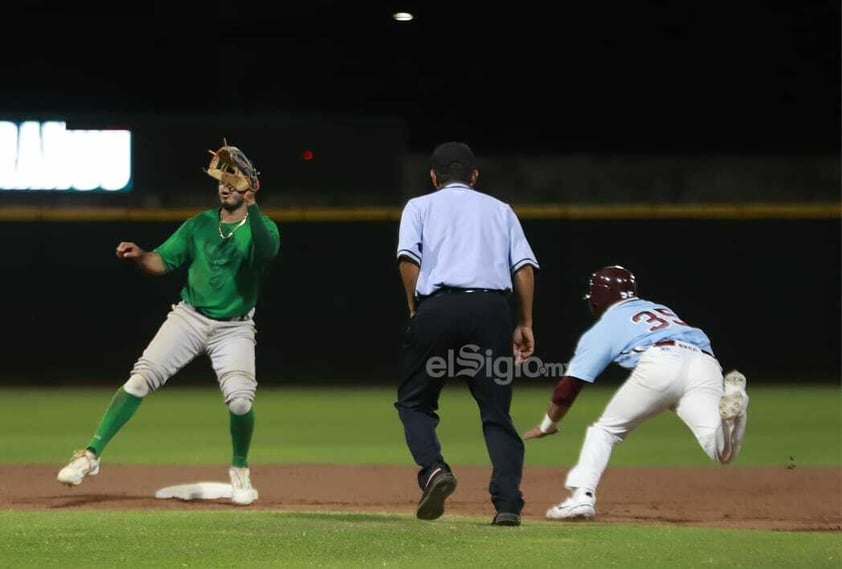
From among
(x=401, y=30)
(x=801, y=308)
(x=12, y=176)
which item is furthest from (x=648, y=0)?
(x=12, y=176)

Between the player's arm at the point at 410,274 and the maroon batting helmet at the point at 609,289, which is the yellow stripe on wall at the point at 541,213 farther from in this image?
the player's arm at the point at 410,274

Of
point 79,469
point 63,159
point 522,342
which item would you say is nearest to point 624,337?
point 522,342

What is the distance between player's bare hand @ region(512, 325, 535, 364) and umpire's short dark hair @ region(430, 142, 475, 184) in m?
0.67

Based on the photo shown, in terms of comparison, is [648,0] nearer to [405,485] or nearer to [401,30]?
[401,30]

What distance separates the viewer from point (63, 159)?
16906 millimetres

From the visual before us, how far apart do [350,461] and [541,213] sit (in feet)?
21.2

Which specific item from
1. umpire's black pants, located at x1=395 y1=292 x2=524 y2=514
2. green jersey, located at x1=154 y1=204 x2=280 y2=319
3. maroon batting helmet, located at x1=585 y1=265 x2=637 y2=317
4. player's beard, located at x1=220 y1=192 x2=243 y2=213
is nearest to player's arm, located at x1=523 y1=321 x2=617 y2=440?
maroon batting helmet, located at x1=585 y1=265 x2=637 y2=317

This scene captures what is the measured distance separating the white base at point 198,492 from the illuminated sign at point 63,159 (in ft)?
33.3

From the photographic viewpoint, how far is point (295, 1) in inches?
769

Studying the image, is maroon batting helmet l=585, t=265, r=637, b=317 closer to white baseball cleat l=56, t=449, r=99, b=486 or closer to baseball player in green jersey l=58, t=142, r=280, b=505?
baseball player in green jersey l=58, t=142, r=280, b=505

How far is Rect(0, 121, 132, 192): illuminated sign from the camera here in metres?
16.8

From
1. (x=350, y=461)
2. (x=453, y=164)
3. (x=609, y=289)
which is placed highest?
(x=453, y=164)

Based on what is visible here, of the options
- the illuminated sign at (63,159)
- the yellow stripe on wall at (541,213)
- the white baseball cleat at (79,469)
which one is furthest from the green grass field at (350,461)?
the illuminated sign at (63,159)

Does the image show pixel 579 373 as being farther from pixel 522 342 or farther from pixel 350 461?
pixel 350 461
